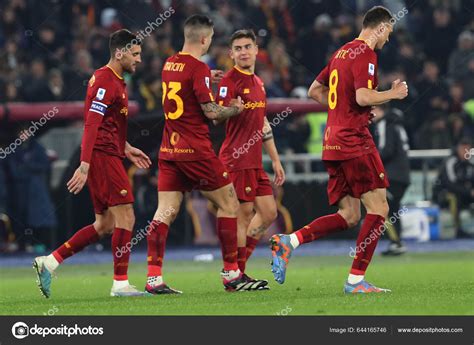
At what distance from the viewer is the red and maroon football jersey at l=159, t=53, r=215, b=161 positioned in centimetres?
1202

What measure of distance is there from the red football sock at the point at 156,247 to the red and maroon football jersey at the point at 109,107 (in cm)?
74

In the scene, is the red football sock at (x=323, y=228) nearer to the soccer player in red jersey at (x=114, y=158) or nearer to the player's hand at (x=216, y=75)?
the soccer player in red jersey at (x=114, y=158)

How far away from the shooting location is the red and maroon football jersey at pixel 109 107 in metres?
11.8

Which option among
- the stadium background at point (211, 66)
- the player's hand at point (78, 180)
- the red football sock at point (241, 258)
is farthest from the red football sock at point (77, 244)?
the stadium background at point (211, 66)

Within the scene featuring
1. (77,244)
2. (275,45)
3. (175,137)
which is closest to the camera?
(175,137)

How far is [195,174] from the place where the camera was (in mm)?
12156

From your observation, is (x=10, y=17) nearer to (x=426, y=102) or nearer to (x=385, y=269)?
(x=426, y=102)

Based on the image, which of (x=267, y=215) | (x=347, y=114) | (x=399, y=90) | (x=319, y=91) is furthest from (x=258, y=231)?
(x=399, y=90)

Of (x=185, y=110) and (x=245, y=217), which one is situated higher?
(x=185, y=110)

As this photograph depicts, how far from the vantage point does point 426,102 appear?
24.6 m

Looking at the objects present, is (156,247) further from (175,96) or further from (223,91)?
(223,91)

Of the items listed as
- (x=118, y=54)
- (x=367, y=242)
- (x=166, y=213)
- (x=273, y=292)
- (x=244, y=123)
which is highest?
(x=118, y=54)

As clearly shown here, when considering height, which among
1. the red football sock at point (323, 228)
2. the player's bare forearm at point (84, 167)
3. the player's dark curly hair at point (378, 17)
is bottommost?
the red football sock at point (323, 228)

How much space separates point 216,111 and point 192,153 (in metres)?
0.47
